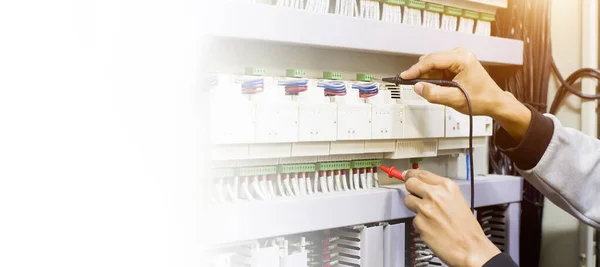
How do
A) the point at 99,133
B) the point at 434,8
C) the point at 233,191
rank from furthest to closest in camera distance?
the point at 434,8, the point at 233,191, the point at 99,133

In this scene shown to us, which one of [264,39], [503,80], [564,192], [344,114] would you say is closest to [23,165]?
[264,39]

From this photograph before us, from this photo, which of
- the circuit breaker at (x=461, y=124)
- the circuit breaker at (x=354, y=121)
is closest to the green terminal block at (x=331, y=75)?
the circuit breaker at (x=354, y=121)

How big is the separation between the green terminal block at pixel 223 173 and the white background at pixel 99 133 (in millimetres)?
64

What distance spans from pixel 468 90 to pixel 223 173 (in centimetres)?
58

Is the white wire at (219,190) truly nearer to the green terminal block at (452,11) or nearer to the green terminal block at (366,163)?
the green terminal block at (366,163)

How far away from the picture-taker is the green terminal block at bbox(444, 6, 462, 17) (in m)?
1.58

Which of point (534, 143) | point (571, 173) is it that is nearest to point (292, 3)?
point (534, 143)

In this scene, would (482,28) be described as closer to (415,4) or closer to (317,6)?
(415,4)

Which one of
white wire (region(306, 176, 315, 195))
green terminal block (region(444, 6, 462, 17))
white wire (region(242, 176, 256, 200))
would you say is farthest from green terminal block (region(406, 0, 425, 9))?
white wire (region(242, 176, 256, 200))

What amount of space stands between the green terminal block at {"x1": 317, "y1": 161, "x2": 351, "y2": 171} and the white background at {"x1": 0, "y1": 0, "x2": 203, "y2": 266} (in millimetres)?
331

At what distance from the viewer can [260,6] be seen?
3.71ft

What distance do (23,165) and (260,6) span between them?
52 centimetres

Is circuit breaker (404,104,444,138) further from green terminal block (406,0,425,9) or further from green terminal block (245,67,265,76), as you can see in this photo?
green terminal block (245,67,265,76)

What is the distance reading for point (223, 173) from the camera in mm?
1182
